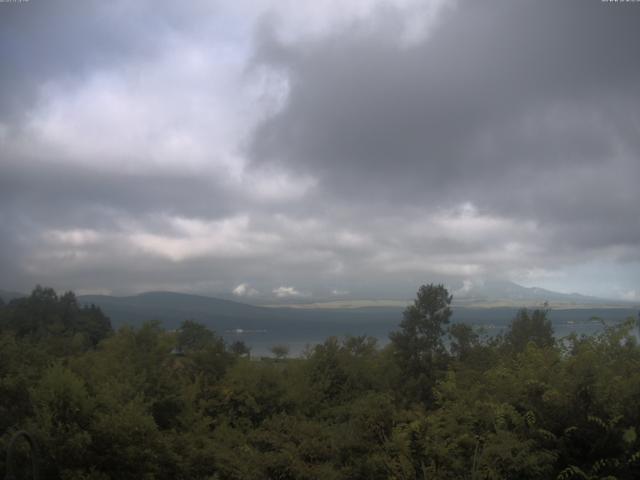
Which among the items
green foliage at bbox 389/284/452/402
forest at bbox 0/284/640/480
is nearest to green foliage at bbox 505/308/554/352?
green foliage at bbox 389/284/452/402

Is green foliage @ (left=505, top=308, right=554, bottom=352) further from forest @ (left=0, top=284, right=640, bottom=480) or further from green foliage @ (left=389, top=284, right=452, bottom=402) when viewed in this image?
forest @ (left=0, top=284, right=640, bottom=480)

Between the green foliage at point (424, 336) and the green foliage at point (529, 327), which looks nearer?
the green foliage at point (529, 327)

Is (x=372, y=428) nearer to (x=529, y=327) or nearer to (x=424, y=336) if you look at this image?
(x=424, y=336)

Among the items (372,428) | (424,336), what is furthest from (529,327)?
(372,428)

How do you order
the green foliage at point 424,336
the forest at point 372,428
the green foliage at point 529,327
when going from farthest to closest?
the green foliage at point 424,336 → the green foliage at point 529,327 → the forest at point 372,428

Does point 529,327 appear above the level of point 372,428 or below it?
above

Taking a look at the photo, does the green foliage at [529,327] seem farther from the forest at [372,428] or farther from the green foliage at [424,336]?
the forest at [372,428]

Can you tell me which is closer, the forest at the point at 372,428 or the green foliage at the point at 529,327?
the forest at the point at 372,428

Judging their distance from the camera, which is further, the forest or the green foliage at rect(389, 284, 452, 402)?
the green foliage at rect(389, 284, 452, 402)

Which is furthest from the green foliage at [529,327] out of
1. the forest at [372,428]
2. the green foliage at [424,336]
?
the forest at [372,428]

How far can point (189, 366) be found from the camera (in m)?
21.1

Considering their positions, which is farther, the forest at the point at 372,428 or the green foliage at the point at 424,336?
the green foliage at the point at 424,336

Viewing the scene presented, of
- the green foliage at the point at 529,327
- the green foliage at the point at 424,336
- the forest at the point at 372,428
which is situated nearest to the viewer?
the forest at the point at 372,428

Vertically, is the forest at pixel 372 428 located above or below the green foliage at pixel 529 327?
below
